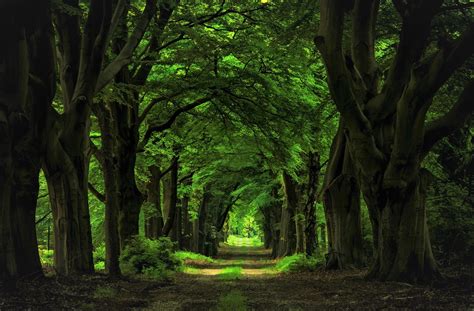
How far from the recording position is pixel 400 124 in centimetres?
1009

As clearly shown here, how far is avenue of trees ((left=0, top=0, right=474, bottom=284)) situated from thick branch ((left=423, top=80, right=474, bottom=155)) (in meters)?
0.03

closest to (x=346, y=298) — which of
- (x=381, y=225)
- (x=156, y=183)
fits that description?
(x=381, y=225)

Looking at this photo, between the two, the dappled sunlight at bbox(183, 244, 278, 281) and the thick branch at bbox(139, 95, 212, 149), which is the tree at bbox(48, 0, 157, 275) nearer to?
the thick branch at bbox(139, 95, 212, 149)

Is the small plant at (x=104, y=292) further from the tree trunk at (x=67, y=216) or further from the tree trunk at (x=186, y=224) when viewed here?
the tree trunk at (x=186, y=224)

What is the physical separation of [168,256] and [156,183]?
327 inches

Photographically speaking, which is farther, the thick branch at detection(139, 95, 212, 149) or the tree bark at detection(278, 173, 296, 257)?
the tree bark at detection(278, 173, 296, 257)

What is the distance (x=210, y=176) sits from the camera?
31.9 metres

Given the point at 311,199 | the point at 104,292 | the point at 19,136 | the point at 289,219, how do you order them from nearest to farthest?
the point at 19,136 → the point at 104,292 → the point at 311,199 → the point at 289,219

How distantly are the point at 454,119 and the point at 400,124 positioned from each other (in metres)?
1.11

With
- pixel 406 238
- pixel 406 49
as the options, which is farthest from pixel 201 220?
pixel 406 49

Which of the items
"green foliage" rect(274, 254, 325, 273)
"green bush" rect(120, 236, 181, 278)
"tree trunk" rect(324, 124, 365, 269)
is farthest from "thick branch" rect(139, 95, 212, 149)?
"green foliage" rect(274, 254, 325, 273)

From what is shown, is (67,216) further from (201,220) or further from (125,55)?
(201,220)

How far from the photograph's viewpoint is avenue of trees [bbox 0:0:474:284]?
364 inches

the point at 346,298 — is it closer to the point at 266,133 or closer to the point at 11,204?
the point at 11,204
